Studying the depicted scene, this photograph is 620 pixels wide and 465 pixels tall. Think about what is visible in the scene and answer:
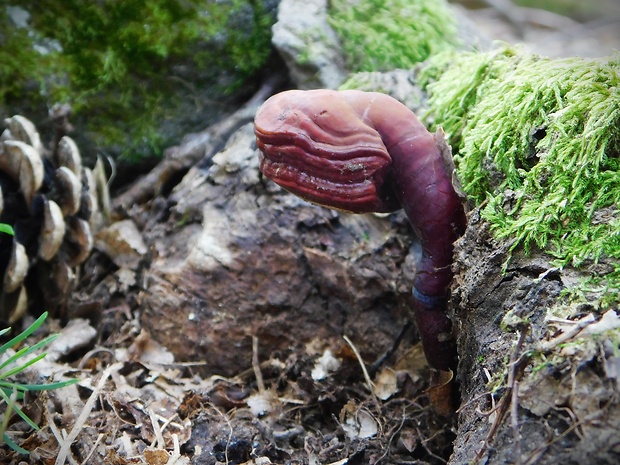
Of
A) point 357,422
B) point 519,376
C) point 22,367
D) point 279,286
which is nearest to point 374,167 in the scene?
point 519,376

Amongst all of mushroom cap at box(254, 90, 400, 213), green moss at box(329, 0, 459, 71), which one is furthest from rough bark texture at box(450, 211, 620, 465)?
green moss at box(329, 0, 459, 71)

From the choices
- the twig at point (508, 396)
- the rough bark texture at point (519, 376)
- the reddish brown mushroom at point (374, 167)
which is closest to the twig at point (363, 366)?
the reddish brown mushroom at point (374, 167)

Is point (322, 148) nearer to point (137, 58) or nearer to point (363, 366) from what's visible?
point (363, 366)

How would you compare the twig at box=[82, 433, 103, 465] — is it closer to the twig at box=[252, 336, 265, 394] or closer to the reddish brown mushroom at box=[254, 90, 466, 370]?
the twig at box=[252, 336, 265, 394]

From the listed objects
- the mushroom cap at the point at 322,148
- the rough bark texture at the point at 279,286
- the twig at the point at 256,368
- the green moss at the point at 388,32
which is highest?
the mushroom cap at the point at 322,148

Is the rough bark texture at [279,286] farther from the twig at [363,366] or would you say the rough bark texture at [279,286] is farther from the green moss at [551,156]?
the green moss at [551,156]

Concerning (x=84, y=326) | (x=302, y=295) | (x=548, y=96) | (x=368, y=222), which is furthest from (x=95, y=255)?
(x=548, y=96)
